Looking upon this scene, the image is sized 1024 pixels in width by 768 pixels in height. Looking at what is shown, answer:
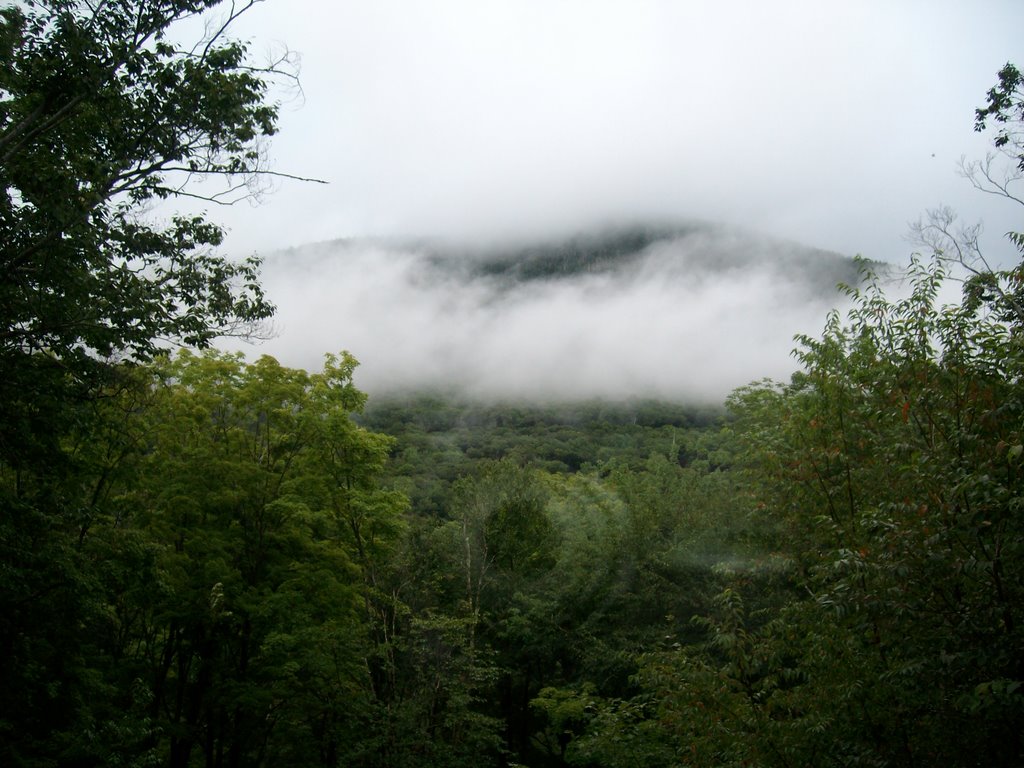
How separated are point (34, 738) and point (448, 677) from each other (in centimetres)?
837

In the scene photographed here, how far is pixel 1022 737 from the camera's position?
5.02 meters

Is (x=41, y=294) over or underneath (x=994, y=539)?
over

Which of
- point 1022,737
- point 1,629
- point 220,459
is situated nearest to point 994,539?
point 1022,737

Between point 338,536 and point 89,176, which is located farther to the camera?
point 338,536

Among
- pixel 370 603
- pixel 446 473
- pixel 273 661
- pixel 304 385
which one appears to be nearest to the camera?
pixel 273 661

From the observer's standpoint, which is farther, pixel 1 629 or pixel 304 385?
pixel 304 385

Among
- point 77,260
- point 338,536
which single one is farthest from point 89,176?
point 338,536

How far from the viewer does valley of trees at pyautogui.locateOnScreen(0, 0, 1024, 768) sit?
5.93m

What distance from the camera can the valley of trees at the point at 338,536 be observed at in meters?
5.93

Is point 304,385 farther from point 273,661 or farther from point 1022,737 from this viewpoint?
point 1022,737

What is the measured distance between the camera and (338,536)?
17.4 metres

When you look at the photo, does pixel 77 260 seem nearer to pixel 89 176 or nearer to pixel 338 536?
pixel 89 176

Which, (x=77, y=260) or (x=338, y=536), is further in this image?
(x=338, y=536)

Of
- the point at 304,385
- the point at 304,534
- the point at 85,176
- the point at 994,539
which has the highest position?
the point at 304,385
